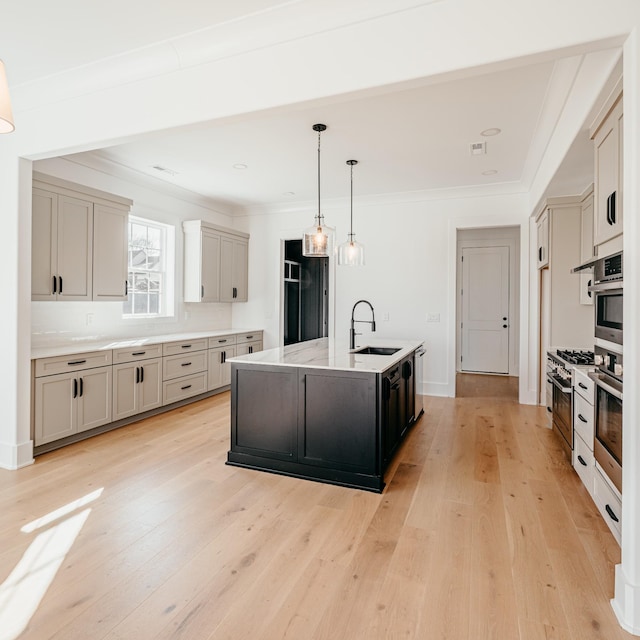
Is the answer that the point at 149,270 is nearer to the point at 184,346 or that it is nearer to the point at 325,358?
the point at 184,346

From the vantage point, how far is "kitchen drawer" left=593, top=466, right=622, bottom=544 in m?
2.18

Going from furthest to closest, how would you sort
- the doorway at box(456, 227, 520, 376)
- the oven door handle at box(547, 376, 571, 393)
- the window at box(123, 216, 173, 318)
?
→ 1. the doorway at box(456, 227, 520, 376)
2. the window at box(123, 216, 173, 318)
3. the oven door handle at box(547, 376, 571, 393)

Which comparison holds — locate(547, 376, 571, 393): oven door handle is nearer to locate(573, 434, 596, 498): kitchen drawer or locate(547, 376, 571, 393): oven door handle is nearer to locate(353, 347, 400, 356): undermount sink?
locate(573, 434, 596, 498): kitchen drawer

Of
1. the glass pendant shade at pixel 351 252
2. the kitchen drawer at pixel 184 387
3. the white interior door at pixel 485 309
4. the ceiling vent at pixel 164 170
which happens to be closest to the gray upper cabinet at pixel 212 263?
the ceiling vent at pixel 164 170

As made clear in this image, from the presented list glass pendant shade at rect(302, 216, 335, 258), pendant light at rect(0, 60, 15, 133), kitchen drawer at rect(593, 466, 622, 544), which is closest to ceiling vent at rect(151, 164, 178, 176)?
glass pendant shade at rect(302, 216, 335, 258)

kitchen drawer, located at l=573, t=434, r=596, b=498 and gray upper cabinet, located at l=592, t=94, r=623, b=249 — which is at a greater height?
gray upper cabinet, located at l=592, t=94, r=623, b=249

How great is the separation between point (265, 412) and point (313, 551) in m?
1.21

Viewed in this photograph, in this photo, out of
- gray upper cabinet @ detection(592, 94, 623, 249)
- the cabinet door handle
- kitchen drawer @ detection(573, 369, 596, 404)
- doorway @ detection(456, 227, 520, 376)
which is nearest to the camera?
gray upper cabinet @ detection(592, 94, 623, 249)

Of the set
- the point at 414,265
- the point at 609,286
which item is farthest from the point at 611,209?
the point at 414,265

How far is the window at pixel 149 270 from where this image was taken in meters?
5.18

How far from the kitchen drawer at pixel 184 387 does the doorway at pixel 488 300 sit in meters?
4.55

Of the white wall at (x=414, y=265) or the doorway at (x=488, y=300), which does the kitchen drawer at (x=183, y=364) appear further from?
the doorway at (x=488, y=300)

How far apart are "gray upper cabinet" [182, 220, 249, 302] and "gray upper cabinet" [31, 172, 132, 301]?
1.36 m

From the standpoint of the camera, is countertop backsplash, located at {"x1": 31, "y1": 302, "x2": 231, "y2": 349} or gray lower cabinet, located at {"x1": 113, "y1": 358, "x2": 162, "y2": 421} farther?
gray lower cabinet, located at {"x1": 113, "y1": 358, "x2": 162, "y2": 421}
